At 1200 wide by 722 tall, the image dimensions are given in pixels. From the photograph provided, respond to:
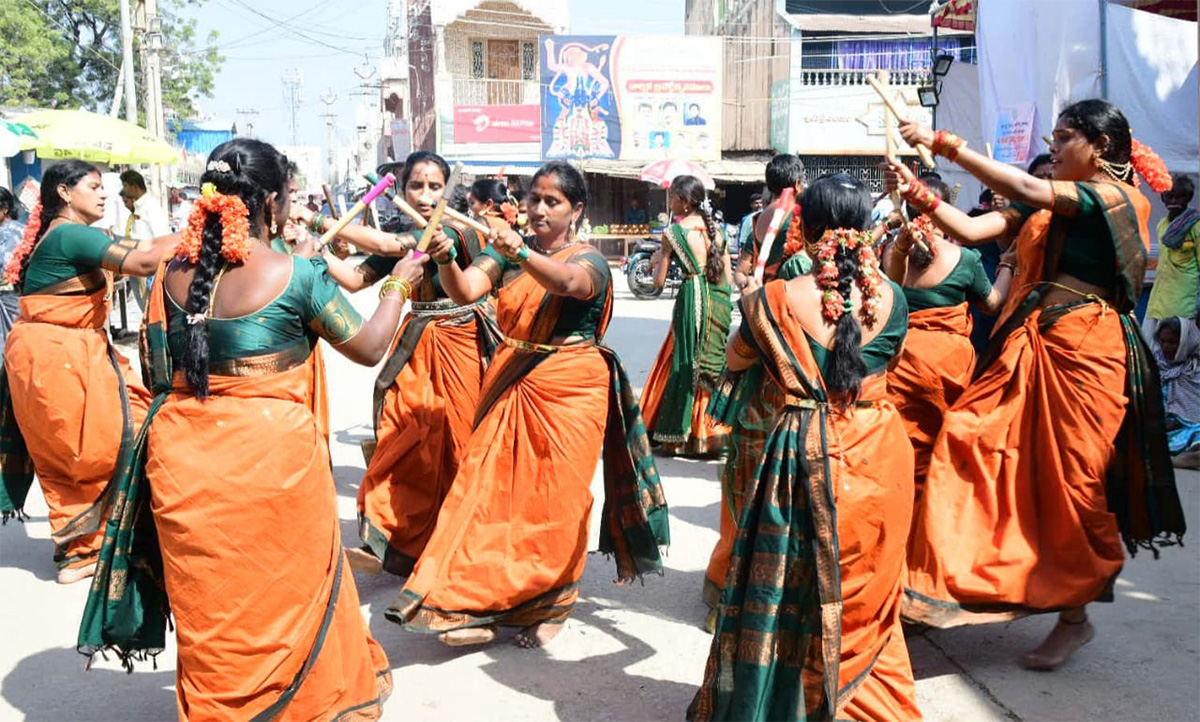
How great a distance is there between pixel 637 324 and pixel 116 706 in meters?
11.7

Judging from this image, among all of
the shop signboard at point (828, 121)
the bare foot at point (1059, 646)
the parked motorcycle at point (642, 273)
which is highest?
the shop signboard at point (828, 121)

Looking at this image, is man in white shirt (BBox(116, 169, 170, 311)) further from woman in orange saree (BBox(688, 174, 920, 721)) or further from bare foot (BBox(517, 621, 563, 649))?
woman in orange saree (BBox(688, 174, 920, 721))

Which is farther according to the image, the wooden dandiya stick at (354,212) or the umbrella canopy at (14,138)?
the umbrella canopy at (14,138)

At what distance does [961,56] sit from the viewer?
2312 cm

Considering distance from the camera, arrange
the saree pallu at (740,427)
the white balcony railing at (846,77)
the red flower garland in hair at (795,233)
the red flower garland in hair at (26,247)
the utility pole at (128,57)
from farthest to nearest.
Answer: the white balcony railing at (846,77)
the utility pole at (128,57)
the red flower garland in hair at (26,247)
the saree pallu at (740,427)
the red flower garland in hair at (795,233)

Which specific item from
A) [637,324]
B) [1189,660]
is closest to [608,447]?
[1189,660]

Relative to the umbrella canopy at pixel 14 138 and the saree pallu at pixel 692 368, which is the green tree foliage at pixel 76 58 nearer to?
the umbrella canopy at pixel 14 138

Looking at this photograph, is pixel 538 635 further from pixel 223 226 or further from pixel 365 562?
pixel 223 226

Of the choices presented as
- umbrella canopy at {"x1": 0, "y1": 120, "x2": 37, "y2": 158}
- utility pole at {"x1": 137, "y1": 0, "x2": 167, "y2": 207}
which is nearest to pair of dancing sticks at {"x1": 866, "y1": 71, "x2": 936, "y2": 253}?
umbrella canopy at {"x1": 0, "y1": 120, "x2": 37, "y2": 158}

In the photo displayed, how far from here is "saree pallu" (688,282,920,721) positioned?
296 cm

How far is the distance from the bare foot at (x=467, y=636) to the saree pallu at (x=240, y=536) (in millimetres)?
820

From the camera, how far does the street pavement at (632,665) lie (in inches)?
143

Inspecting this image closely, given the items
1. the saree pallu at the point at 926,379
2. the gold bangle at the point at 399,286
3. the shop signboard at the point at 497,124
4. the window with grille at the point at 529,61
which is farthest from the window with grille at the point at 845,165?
the gold bangle at the point at 399,286

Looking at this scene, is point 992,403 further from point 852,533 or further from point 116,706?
point 116,706
